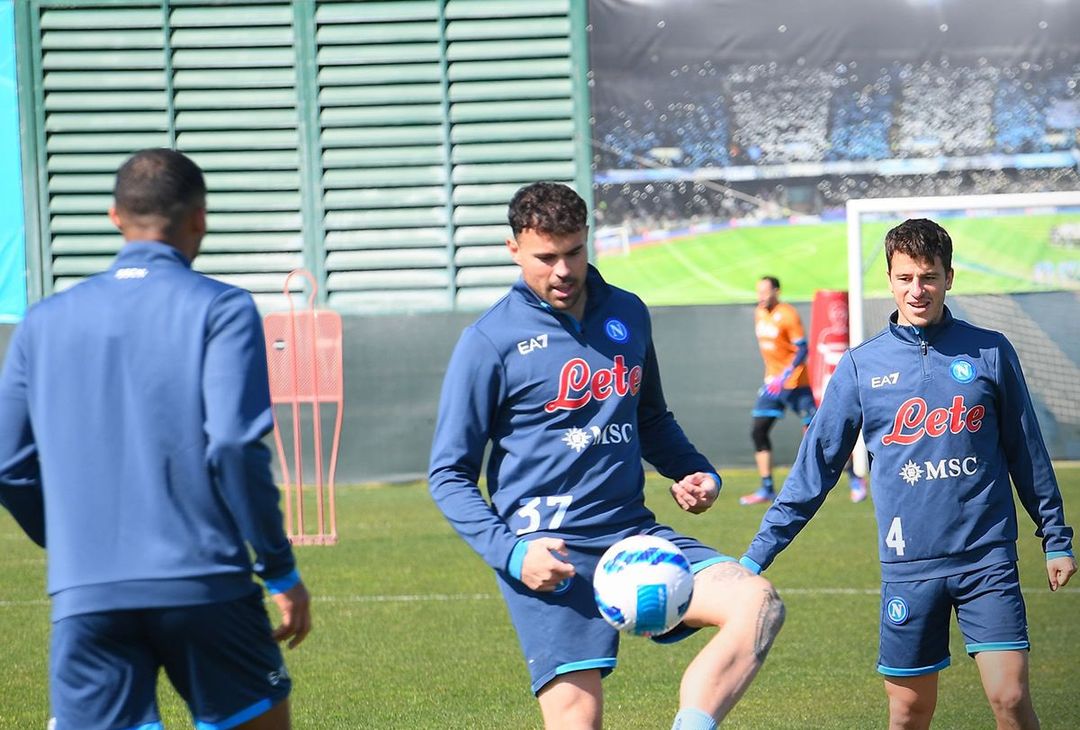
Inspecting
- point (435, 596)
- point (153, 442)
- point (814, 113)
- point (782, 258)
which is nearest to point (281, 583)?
point (153, 442)

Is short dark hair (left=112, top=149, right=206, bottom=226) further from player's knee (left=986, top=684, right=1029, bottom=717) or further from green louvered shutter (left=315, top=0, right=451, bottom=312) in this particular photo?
green louvered shutter (left=315, top=0, right=451, bottom=312)

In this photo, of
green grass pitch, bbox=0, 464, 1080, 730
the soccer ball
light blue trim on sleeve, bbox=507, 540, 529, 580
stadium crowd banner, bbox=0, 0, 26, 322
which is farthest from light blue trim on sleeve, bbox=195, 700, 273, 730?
stadium crowd banner, bbox=0, 0, 26, 322

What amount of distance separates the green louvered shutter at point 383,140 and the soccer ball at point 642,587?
13856 millimetres

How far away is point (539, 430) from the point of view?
13.5 feet

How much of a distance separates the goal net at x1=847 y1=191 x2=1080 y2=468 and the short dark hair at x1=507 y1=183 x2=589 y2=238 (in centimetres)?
960

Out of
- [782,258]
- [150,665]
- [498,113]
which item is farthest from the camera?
[498,113]

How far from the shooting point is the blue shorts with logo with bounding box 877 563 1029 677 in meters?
4.60

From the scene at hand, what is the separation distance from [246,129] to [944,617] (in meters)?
14.4

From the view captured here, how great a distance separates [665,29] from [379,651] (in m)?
11.2

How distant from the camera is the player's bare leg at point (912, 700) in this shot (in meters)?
4.72

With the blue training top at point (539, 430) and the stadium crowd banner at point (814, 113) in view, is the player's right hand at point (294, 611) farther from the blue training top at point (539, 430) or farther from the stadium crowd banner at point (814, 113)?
the stadium crowd banner at point (814, 113)

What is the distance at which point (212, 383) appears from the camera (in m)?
3.35

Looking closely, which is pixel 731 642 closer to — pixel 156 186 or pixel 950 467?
pixel 950 467

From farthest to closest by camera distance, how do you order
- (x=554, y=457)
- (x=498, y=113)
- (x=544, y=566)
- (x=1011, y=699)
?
(x=498, y=113) → (x=1011, y=699) → (x=554, y=457) → (x=544, y=566)
